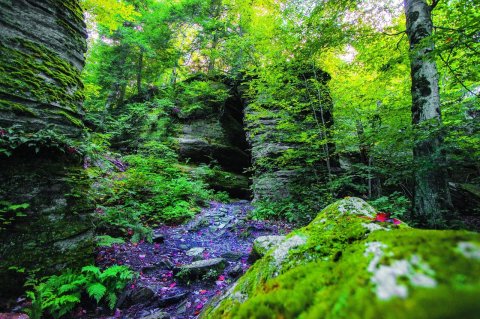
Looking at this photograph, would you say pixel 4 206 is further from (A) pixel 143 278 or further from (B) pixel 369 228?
(B) pixel 369 228

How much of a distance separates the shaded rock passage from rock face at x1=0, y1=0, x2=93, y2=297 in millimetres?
1001

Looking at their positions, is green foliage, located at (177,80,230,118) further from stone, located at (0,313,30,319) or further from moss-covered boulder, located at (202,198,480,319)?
moss-covered boulder, located at (202,198,480,319)

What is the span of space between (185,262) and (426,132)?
559 cm

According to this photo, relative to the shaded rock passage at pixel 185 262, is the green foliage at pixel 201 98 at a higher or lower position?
higher

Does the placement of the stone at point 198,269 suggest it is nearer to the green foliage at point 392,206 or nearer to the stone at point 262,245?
the stone at point 262,245

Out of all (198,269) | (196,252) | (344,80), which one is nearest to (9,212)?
(198,269)

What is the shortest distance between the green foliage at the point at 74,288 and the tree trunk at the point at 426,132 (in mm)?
5921

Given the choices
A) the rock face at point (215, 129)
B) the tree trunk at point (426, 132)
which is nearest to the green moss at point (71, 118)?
the tree trunk at point (426, 132)

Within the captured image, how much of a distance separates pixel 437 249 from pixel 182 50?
18.7 m

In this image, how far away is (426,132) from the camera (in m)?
4.23

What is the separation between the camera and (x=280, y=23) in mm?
8680

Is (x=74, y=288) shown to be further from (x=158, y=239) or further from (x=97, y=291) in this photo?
(x=158, y=239)

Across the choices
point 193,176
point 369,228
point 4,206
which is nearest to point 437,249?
point 369,228

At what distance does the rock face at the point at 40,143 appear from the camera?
346 cm
